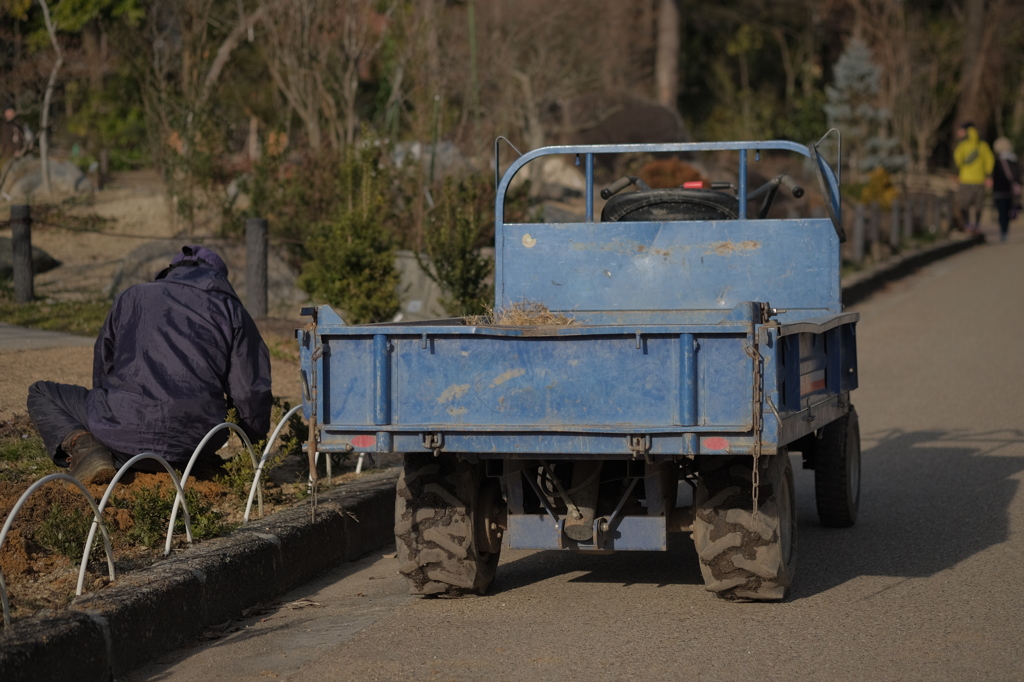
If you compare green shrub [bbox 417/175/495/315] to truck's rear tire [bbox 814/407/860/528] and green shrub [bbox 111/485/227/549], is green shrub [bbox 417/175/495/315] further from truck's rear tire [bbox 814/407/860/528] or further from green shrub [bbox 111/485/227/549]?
green shrub [bbox 111/485/227/549]

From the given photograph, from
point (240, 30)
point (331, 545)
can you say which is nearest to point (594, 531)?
point (331, 545)

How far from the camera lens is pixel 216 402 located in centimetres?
672

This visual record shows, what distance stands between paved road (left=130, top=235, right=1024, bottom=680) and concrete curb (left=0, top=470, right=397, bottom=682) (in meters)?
0.13

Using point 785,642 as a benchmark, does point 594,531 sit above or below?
above

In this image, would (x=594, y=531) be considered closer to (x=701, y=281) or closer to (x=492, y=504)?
(x=492, y=504)

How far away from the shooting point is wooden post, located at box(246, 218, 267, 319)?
11703 mm

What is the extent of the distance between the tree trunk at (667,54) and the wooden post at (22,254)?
24.2m

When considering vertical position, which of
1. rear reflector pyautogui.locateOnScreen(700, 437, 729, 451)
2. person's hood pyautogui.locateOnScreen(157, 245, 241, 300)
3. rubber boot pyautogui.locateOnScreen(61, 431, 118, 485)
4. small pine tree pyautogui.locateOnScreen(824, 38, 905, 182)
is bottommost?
rubber boot pyautogui.locateOnScreen(61, 431, 118, 485)

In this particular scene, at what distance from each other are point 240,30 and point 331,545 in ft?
44.4

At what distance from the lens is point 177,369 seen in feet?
21.8

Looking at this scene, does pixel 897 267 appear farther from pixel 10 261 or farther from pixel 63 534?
pixel 63 534

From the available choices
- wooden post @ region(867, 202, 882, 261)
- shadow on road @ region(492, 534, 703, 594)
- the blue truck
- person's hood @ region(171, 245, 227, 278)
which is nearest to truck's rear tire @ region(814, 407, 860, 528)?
the blue truck

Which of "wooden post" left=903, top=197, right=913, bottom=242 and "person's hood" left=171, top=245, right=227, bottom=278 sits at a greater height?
"wooden post" left=903, top=197, right=913, bottom=242

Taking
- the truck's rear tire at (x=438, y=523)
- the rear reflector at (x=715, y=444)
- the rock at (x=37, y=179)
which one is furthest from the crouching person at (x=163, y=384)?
the rock at (x=37, y=179)
